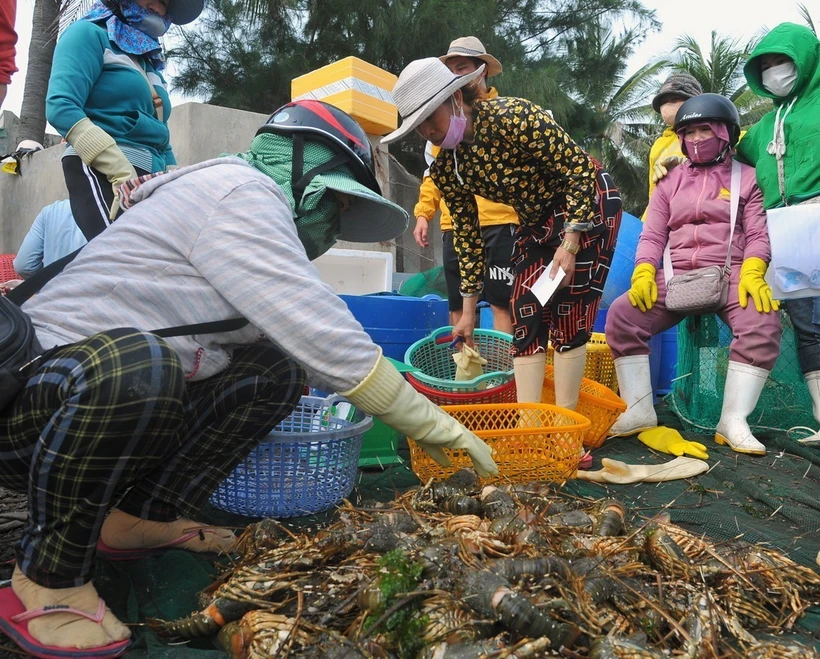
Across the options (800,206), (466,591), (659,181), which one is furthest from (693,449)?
(466,591)

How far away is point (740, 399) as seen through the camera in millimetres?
3754

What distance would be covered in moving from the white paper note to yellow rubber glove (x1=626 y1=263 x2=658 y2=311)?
116 cm

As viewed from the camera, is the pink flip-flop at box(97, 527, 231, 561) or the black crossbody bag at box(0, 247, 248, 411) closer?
the black crossbody bag at box(0, 247, 248, 411)

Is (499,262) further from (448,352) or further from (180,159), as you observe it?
(180,159)

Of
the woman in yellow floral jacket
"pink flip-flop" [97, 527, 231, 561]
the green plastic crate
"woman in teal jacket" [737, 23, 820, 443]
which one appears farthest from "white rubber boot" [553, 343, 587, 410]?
"pink flip-flop" [97, 527, 231, 561]

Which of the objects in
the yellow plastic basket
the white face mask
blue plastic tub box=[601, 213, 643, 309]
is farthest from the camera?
blue plastic tub box=[601, 213, 643, 309]

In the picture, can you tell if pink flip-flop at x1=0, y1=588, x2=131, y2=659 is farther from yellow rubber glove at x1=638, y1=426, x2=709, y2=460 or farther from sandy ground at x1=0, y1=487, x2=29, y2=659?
yellow rubber glove at x1=638, y1=426, x2=709, y2=460

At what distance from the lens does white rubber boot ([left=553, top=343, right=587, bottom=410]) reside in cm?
336

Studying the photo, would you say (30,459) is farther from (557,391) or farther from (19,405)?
(557,391)

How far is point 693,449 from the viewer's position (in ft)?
11.7

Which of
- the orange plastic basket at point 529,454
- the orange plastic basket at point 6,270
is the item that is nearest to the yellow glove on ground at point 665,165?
the orange plastic basket at point 529,454

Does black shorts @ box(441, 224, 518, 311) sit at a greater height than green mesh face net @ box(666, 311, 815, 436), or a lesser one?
greater

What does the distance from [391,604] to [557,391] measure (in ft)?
6.80

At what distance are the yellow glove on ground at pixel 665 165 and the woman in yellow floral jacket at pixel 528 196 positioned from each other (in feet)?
4.22
